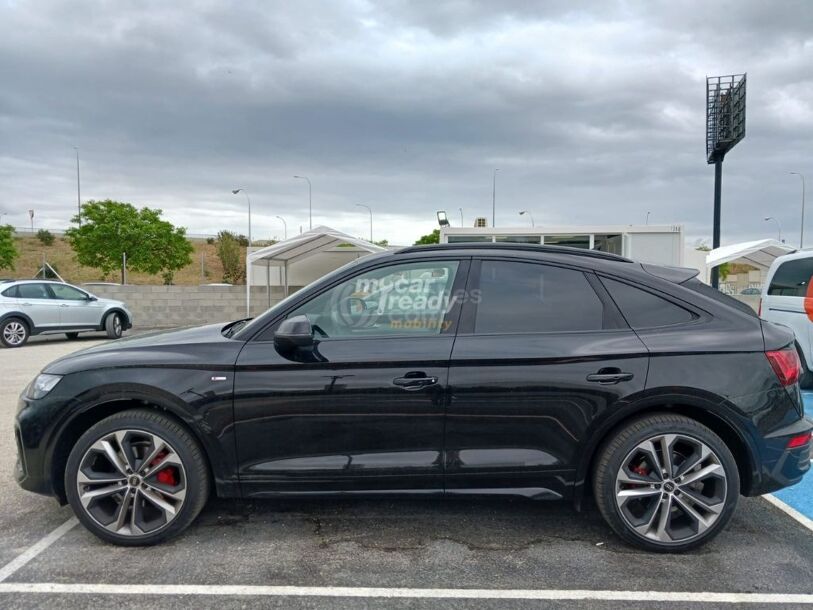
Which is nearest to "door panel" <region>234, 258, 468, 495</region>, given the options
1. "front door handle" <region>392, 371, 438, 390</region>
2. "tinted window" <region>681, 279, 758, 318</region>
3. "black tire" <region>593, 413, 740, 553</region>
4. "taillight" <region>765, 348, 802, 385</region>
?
"front door handle" <region>392, 371, 438, 390</region>

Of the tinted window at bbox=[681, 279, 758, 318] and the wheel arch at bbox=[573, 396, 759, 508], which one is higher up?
the tinted window at bbox=[681, 279, 758, 318]

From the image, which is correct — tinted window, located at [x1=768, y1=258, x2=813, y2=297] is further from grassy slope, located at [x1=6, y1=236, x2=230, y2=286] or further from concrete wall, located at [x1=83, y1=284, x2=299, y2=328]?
grassy slope, located at [x1=6, y1=236, x2=230, y2=286]

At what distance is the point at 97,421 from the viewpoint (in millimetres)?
3387

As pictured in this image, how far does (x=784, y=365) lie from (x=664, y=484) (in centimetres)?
92

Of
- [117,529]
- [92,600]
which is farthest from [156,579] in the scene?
[117,529]

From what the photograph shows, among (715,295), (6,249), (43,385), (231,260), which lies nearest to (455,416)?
(715,295)

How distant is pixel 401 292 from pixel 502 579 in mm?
1621

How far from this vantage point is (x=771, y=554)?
3.22 meters

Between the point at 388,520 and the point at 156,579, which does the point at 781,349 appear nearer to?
the point at 388,520

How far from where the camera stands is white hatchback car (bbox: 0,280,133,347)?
13.0 meters

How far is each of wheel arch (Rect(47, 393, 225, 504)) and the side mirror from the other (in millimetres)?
707

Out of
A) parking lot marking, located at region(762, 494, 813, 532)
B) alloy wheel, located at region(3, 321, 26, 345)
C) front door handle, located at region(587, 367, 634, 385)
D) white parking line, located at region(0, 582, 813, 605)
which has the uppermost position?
front door handle, located at region(587, 367, 634, 385)

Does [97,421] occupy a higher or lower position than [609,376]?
lower

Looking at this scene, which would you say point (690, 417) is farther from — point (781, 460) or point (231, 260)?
point (231, 260)
